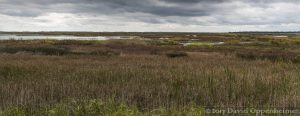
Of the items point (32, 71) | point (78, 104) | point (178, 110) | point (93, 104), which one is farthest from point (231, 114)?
point (32, 71)

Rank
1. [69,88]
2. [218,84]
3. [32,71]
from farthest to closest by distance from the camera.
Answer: [32,71]
[218,84]
[69,88]

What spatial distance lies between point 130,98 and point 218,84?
297cm

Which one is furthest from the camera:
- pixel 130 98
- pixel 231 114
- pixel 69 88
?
pixel 69 88

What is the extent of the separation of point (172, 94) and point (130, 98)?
1178mm

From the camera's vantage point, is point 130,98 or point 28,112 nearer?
point 28,112

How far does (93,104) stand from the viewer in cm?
712

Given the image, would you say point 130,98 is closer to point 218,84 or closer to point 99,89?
point 99,89

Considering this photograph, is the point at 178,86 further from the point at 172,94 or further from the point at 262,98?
the point at 262,98

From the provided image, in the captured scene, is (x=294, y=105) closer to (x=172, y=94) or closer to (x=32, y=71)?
(x=172, y=94)

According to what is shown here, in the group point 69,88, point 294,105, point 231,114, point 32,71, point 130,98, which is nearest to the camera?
point 231,114

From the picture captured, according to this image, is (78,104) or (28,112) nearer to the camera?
(28,112)

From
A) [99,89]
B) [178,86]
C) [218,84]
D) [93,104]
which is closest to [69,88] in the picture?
[99,89]

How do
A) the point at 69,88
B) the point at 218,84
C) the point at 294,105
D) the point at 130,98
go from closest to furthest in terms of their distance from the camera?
the point at 294,105
the point at 130,98
the point at 69,88
the point at 218,84

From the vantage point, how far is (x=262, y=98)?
28.5ft
